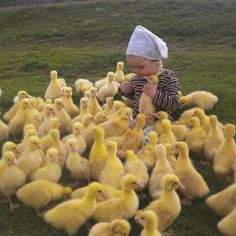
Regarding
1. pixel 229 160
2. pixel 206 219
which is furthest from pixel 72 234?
pixel 229 160

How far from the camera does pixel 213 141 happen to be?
475cm

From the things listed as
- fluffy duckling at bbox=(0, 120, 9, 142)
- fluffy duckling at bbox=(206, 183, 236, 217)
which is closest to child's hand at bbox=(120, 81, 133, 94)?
fluffy duckling at bbox=(0, 120, 9, 142)

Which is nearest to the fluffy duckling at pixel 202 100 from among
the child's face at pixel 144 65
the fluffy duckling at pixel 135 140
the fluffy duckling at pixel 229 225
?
the child's face at pixel 144 65

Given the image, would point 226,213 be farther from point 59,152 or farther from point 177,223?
point 59,152

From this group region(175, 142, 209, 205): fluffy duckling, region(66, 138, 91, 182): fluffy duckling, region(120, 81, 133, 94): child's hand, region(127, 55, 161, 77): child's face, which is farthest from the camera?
region(120, 81, 133, 94): child's hand

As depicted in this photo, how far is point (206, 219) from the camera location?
3.99 metres

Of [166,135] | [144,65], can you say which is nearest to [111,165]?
[166,135]

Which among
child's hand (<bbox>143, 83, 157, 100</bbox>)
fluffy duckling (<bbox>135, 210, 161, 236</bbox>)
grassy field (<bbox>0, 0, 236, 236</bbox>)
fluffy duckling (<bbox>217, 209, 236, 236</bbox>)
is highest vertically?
child's hand (<bbox>143, 83, 157, 100</bbox>)

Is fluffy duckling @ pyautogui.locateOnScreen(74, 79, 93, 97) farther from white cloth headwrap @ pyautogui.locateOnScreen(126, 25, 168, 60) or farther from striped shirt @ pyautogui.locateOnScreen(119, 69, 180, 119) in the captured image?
white cloth headwrap @ pyautogui.locateOnScreen(126, 25, 168, 60)

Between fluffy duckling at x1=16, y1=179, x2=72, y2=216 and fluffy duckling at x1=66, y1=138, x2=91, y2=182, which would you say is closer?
fluffy duckling at x1=16, y1=179, x2=72, y2=216

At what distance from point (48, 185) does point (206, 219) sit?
129 cm

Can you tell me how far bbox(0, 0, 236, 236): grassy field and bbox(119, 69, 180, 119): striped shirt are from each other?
0.67 metres

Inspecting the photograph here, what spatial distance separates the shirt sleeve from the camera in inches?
206

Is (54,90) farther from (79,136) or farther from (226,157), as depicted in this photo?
(226,157)
